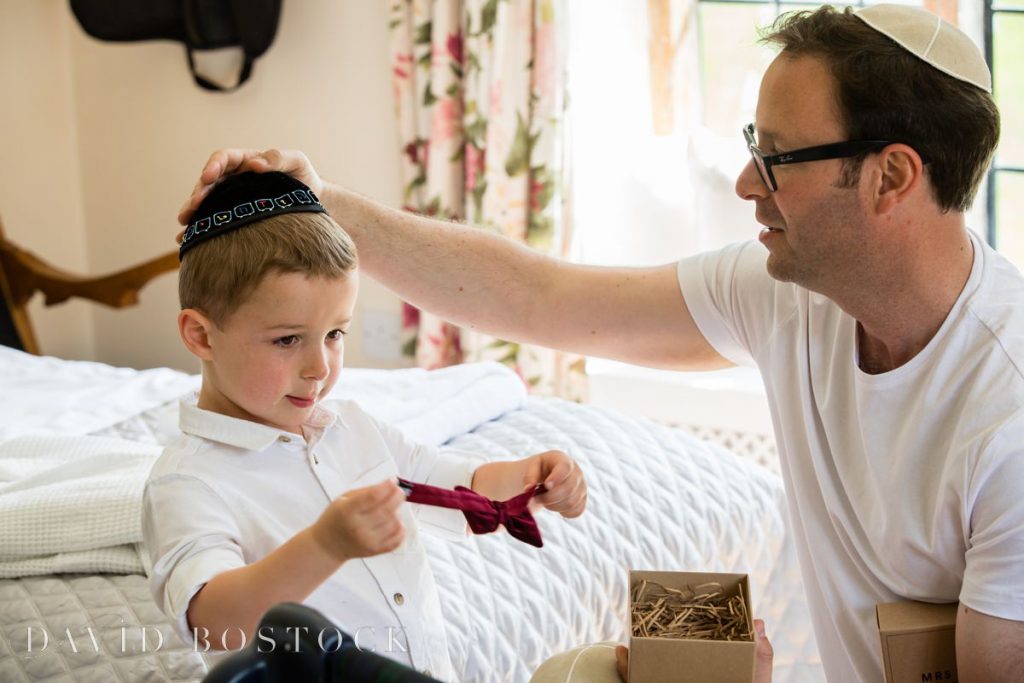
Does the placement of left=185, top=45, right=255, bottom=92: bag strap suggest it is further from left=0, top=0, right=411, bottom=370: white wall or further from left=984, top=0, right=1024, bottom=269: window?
left=984, top=0, right=1024, bottom=269: window

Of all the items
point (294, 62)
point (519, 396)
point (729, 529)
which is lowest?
point (729, 529)

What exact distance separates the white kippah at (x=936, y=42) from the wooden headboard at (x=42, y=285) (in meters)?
2.12

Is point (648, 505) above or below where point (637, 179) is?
below

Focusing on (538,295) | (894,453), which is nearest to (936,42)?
(894,453)

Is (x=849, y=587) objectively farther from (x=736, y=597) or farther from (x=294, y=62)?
(x=294, y=62)

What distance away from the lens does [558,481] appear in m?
1.21

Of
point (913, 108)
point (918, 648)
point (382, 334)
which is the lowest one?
point (382, 334)

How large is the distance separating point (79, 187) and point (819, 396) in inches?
121

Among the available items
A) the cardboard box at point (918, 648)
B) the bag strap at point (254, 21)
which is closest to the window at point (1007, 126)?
the cardboard box at point (918, 648)

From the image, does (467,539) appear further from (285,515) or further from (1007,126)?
(1007,126)

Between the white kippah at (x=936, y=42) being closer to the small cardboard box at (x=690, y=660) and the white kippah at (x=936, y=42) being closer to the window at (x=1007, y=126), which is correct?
the small cardboard box at (x=690, y=660)

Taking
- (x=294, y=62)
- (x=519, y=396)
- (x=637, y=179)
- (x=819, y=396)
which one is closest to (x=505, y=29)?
(x=637, y=179)

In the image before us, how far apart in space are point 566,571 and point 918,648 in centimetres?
56

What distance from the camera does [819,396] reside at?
5.09 ft
